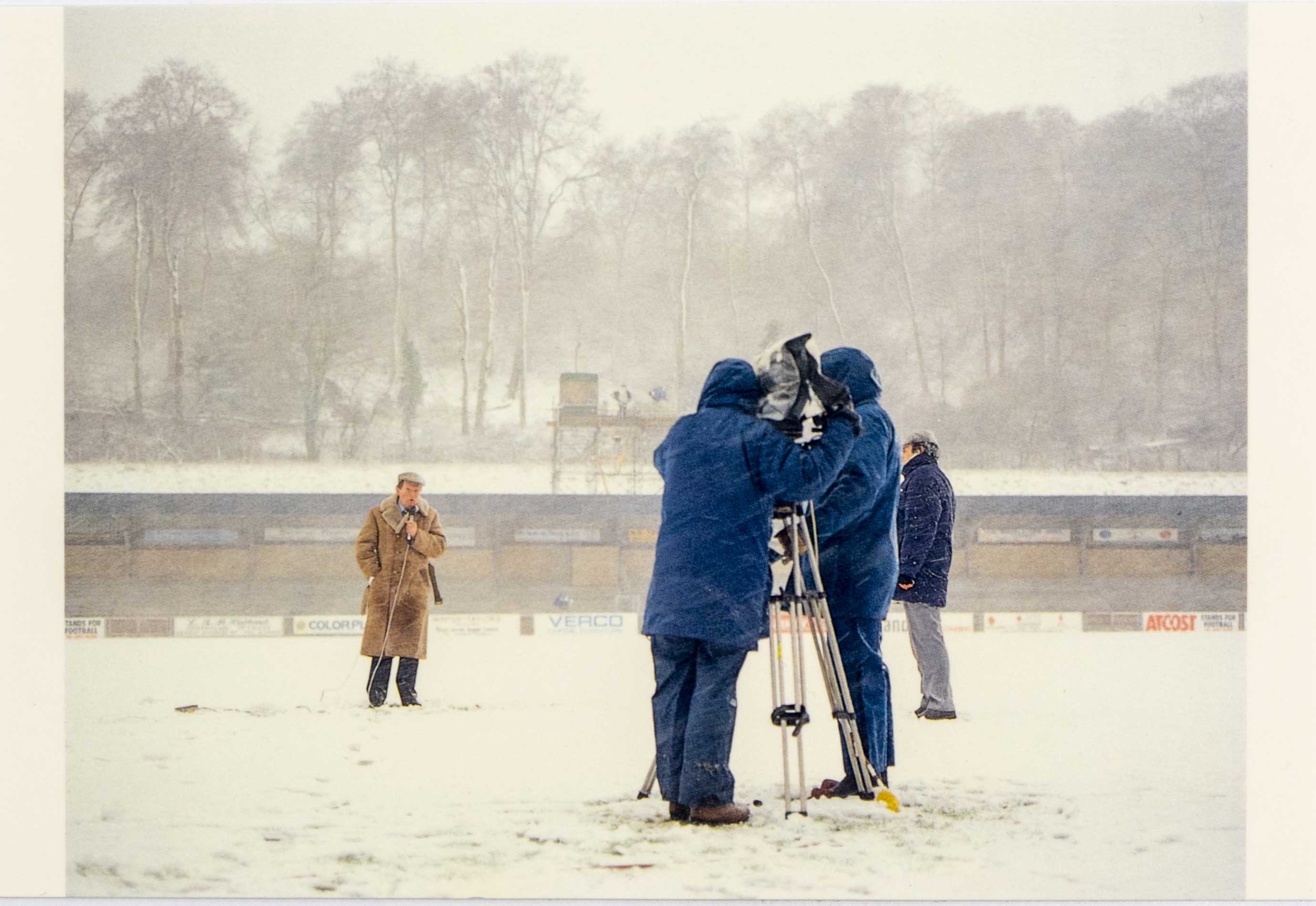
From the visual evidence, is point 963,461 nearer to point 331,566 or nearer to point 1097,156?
point 1097,156

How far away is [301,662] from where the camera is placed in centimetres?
727

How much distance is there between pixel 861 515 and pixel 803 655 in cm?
52

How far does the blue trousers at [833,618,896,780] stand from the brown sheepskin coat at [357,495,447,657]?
2.42 m

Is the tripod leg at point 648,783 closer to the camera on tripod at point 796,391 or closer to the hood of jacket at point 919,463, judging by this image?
the camera on tripod at point 796,391

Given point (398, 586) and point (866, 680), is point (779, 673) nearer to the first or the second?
point (866, 680)

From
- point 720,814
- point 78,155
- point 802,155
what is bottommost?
point 720,814

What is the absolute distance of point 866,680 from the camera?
414 cm

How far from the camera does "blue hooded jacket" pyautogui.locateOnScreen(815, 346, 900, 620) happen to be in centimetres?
415

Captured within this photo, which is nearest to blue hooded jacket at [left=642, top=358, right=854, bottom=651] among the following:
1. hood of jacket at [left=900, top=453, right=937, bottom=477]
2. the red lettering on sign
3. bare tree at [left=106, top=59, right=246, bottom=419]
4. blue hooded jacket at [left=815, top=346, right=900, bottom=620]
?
blue hooded jacket at [left=815, top=346, right=900, bottom=620]

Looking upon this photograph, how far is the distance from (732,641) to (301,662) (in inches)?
167

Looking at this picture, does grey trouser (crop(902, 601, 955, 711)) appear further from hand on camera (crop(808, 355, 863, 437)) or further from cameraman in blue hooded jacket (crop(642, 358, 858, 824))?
hand on camera (crop(808, 355, 863, 437))

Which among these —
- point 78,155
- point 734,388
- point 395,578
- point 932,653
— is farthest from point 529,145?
point 734,388

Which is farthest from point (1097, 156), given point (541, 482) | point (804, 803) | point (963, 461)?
point (804, 803)

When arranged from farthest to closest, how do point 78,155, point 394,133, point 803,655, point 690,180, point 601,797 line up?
point 690,180, point 394,133, point 78,155, point 601,797, point 803,655
